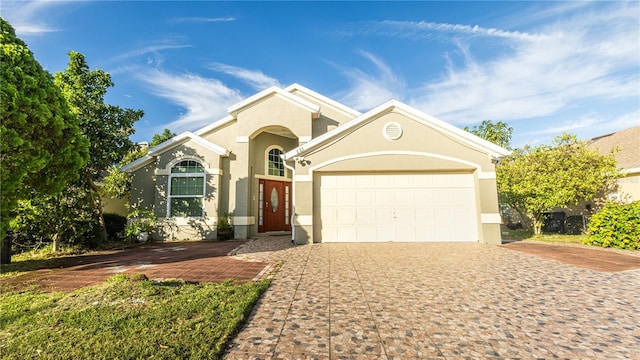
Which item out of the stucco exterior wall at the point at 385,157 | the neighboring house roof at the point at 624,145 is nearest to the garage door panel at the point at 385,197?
the stucco exterior wall at the point at 385,157

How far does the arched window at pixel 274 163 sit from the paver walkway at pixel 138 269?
6.76 metres

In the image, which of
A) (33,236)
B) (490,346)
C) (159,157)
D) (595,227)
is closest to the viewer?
(490,346)

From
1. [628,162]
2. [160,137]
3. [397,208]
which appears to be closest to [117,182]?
[160,137]

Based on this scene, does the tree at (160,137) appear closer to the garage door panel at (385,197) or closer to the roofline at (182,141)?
the roofline at (182,141)

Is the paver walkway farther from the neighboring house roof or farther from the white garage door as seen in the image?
the neighboring house roof

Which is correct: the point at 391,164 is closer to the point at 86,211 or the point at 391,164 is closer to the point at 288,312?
the point at 288,312

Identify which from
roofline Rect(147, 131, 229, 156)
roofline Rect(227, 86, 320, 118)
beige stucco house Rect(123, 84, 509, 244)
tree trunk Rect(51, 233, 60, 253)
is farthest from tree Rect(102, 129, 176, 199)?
beige stucco house Rect(123, 84, 509, 244)

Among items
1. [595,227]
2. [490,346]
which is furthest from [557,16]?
[490,346]

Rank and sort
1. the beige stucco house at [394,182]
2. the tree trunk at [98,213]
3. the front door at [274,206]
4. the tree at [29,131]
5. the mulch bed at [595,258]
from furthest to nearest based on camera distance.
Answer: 1. the front door at [274,206]
2. the tree trunk at [98,213]
3. the beige stucco house at [394,182]
4. the mulch bed at [595,258]
5. the tree at [29,131]

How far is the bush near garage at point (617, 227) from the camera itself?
8884mm

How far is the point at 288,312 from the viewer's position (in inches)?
142

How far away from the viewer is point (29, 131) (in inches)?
198

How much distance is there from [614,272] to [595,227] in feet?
17.3

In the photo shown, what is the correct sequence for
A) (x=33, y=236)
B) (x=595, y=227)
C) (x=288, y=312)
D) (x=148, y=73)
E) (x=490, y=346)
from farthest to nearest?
(x=148, y=73) < (x=595, y=227) < (x=33, y=236) < (x=288, y=312) < (x=490, y=346)
